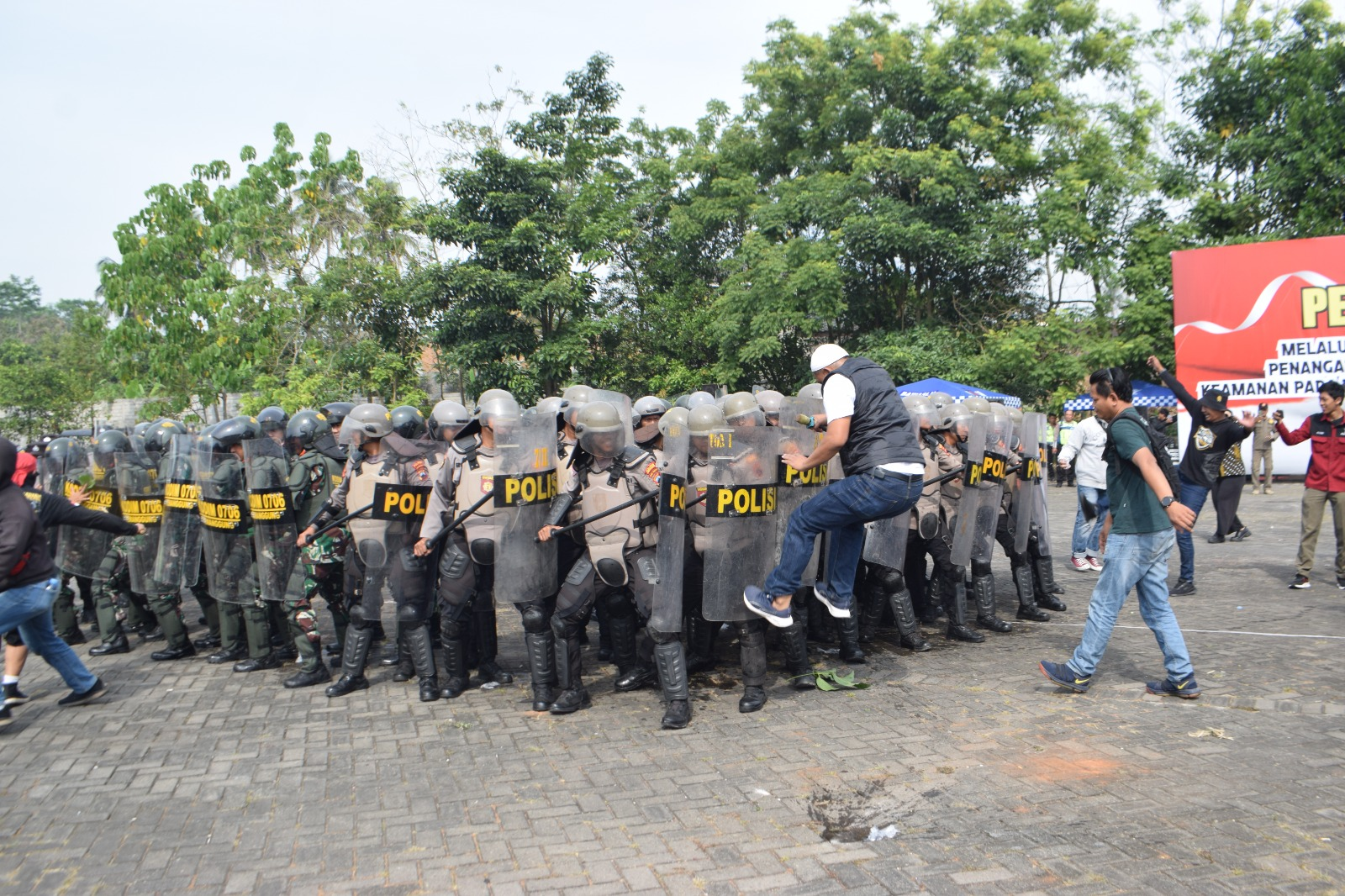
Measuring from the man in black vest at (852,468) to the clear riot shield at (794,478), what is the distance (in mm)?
325

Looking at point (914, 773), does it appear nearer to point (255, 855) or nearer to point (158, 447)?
point (255, 855)

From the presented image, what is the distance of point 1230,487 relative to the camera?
10430mm

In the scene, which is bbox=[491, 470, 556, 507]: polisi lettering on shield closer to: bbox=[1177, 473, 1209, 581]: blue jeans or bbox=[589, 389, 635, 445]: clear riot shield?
bbox=[589, 389, 635, 445]: clear riot shield

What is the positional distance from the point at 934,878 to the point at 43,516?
6.39m

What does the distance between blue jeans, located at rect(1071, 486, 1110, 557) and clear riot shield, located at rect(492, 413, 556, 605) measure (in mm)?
6860

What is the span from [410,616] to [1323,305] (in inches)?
798

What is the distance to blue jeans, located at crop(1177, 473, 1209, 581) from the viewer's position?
918 cm

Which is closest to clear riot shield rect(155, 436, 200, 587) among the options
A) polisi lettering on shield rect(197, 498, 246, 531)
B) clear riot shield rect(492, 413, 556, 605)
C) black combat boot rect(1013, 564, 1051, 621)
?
polisi lettering on shield rect(197, 498, 246, 531)

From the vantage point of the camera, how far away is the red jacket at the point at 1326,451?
29.5 feet

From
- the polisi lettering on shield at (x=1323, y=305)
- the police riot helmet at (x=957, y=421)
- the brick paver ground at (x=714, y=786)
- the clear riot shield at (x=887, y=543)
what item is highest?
the polisi lettering on shield at (x=1323, y=305)

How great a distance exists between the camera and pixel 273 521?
6.81 metres

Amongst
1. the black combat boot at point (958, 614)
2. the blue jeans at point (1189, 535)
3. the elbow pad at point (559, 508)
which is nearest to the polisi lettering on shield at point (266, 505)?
the elbow pad at point (559, 508)

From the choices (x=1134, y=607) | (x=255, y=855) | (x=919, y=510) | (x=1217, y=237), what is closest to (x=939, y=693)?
(x=919, y=510)

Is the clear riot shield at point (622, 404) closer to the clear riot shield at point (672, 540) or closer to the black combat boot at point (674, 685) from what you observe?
the clear riot shield at point (672, 540)
